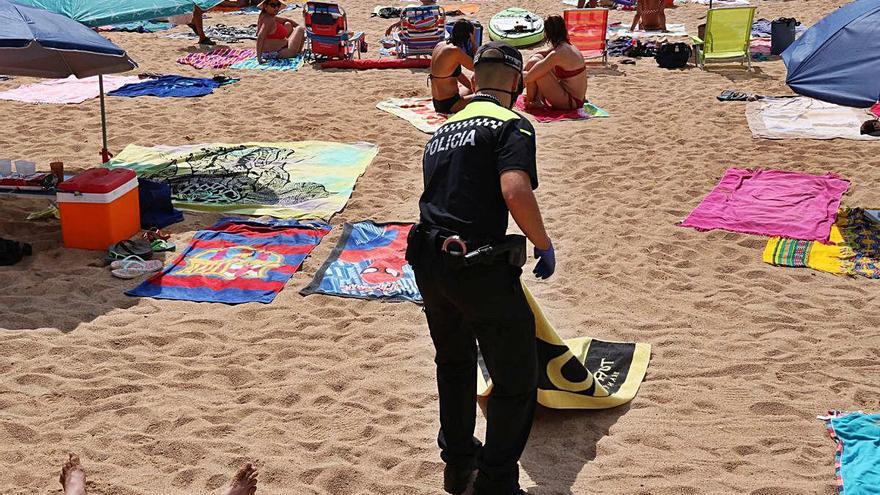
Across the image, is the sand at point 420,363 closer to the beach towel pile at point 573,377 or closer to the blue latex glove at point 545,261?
the beach towel pile at point 573,377

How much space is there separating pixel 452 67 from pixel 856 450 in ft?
20.6

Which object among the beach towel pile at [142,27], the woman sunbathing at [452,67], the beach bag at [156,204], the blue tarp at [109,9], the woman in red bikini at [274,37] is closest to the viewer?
the beach bag at [156,204]

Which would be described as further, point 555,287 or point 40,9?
point 40,9

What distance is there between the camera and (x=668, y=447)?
166 inches

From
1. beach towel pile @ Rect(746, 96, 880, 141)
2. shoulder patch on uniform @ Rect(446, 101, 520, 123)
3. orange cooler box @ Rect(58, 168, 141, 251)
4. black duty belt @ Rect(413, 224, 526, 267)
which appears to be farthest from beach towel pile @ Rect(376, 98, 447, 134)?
black duty belt @ Rect(413, 224, 526, 267)

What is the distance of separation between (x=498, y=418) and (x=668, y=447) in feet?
3.46

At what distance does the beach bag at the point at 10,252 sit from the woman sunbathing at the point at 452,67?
178 inches

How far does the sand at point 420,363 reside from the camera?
13.4 ft

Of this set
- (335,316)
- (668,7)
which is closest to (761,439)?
(335,316)

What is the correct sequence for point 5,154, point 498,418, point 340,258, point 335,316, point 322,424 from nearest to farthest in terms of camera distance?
point 498,418 < point 322,424 < point 335,316 < point 340,258 < point 5,154

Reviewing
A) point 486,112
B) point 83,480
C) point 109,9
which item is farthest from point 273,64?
point 83,480

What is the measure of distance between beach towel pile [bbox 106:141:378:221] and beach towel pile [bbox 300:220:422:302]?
1.76ft

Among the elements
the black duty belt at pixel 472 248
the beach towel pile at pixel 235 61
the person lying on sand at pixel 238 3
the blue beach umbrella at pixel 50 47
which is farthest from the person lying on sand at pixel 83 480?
the person lying on sand at pixel 238 3

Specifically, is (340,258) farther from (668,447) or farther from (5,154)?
(5,154)
